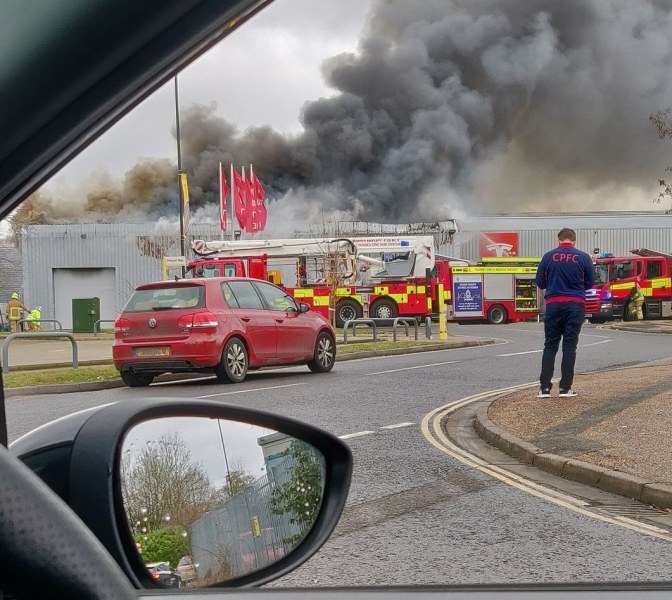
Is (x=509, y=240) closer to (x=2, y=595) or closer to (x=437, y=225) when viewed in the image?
(x=437, y=225)

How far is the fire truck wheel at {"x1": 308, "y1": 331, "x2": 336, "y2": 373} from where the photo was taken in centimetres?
140

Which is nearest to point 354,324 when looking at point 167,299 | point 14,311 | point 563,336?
point 167,299

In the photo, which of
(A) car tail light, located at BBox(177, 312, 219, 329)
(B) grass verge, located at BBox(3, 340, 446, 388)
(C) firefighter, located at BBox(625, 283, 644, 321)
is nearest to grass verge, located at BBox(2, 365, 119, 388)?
(B) grass verge, located at BBox(3, 340, 446, 388)

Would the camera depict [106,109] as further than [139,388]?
No

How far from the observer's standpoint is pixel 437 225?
3.42ft

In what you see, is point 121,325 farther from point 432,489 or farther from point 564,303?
point 432,489

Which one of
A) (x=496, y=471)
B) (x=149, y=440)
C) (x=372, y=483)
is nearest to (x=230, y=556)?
(x=149, y=440)

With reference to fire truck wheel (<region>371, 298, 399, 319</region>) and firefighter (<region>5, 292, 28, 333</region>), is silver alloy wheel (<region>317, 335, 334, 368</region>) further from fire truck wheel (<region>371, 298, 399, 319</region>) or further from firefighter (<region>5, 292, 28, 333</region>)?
firefighter (<region>5, 292, 28, 333</region>)

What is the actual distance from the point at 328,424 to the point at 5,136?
69cm

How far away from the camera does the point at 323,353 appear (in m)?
1.41

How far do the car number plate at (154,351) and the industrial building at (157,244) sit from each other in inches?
2.9

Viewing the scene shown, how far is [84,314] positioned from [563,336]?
86 centimetres

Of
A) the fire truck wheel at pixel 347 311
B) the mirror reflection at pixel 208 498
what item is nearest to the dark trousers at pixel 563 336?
the fire truck wheel at pixel 347 311

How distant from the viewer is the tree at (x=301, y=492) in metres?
0.83
